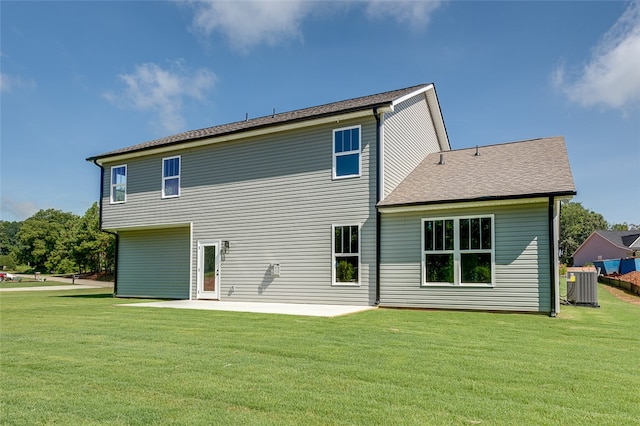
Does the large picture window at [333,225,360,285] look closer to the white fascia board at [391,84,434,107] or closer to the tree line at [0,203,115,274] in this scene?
the white fascia board at [391,84,434,107]

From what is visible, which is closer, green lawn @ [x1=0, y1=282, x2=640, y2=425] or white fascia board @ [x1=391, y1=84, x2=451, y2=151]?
green lawn @ [x1=0, y1=282, x2=640, y2=425]

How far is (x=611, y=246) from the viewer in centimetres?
5116

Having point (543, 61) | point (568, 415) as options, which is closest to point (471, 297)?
point (568, 415)

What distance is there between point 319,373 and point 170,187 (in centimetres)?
1281

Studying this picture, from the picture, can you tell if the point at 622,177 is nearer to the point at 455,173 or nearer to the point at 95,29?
the point at 455,173

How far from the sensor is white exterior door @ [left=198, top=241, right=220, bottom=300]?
1442 centimetres

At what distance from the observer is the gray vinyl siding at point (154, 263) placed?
1611cm

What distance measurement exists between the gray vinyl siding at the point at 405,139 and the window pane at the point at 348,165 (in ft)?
2.69

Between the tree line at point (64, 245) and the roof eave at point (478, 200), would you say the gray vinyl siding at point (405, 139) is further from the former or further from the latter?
the tree line at point (64, 245)

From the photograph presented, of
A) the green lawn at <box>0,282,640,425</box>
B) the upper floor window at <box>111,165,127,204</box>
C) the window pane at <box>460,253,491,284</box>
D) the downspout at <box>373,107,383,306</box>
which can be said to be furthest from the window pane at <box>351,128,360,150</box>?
the upper floor window at <box>111,165,127,204</box>

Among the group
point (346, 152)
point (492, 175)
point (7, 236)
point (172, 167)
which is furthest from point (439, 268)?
point (7, 236)

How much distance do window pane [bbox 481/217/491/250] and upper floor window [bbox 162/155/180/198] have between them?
10.5m

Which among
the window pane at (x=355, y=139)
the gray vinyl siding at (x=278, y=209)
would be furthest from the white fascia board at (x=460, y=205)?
the window pane at (x=355, y=139)

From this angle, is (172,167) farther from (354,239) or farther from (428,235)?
(428,235)
